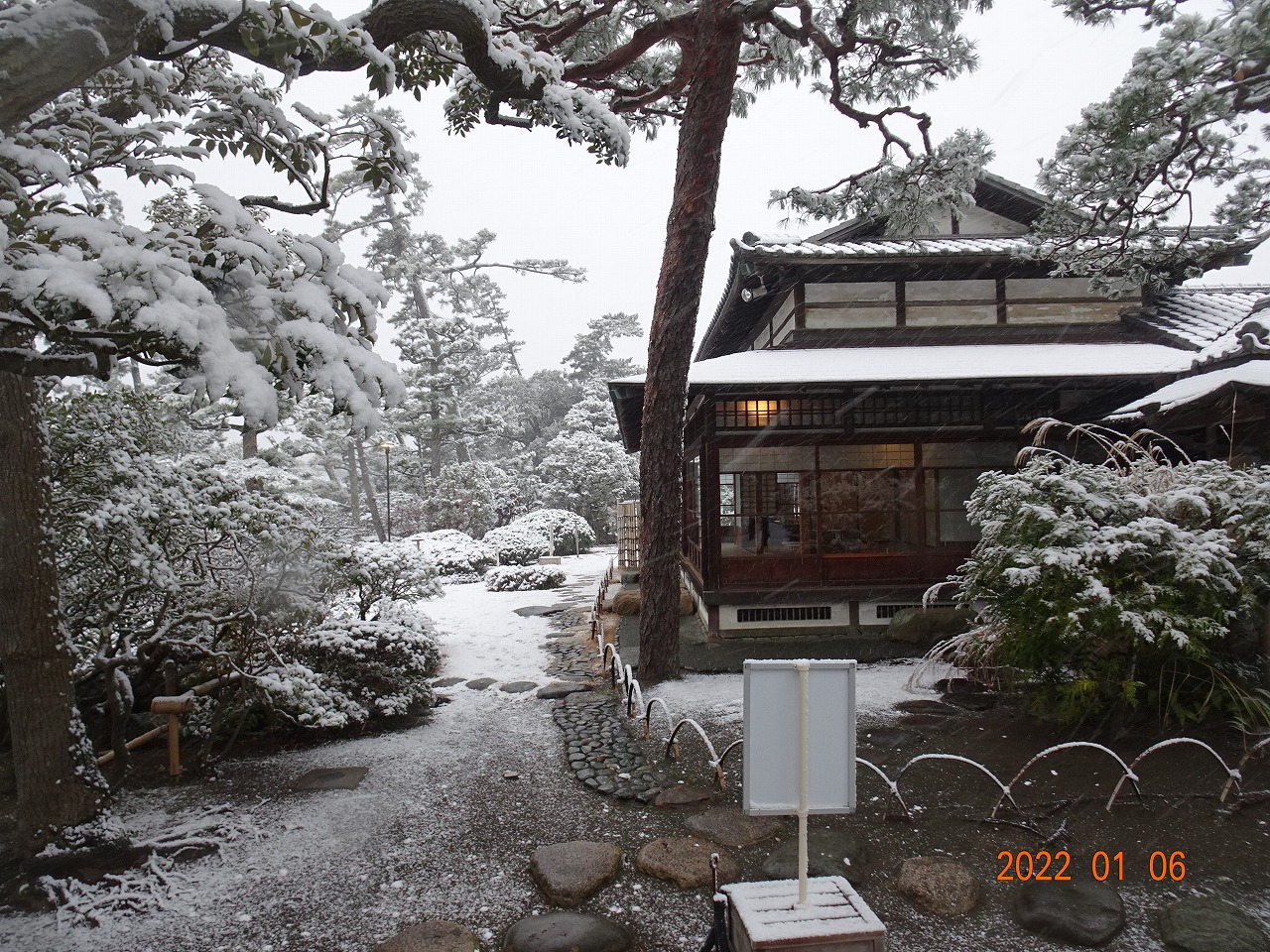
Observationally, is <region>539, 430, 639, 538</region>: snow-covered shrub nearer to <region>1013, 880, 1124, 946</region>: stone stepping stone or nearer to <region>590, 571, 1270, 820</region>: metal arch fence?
<region>590, 571, 1270, 820</region>: metal arch fence

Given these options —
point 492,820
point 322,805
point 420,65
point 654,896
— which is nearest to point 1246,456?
point 654,896

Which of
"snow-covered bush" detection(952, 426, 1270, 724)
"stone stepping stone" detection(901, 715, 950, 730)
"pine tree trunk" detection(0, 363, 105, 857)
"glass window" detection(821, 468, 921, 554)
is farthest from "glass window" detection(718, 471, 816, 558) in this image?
"pine tree trunk" detection(0, 363, 105, 857)

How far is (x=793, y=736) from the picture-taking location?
112 inches

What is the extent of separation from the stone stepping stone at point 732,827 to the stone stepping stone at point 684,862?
103mm

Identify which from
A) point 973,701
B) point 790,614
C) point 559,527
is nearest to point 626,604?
point 790,614

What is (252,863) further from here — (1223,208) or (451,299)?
(451,299)

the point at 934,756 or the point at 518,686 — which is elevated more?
the point at 934,756

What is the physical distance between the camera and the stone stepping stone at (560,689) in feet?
25.6

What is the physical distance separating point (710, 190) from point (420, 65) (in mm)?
3732

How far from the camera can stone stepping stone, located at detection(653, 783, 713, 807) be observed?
190 inches

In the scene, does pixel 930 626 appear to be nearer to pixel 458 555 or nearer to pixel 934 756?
pixel 934 756

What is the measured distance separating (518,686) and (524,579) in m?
9.52

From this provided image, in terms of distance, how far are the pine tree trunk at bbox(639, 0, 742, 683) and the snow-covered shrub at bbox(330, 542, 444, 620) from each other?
11.0 ft
